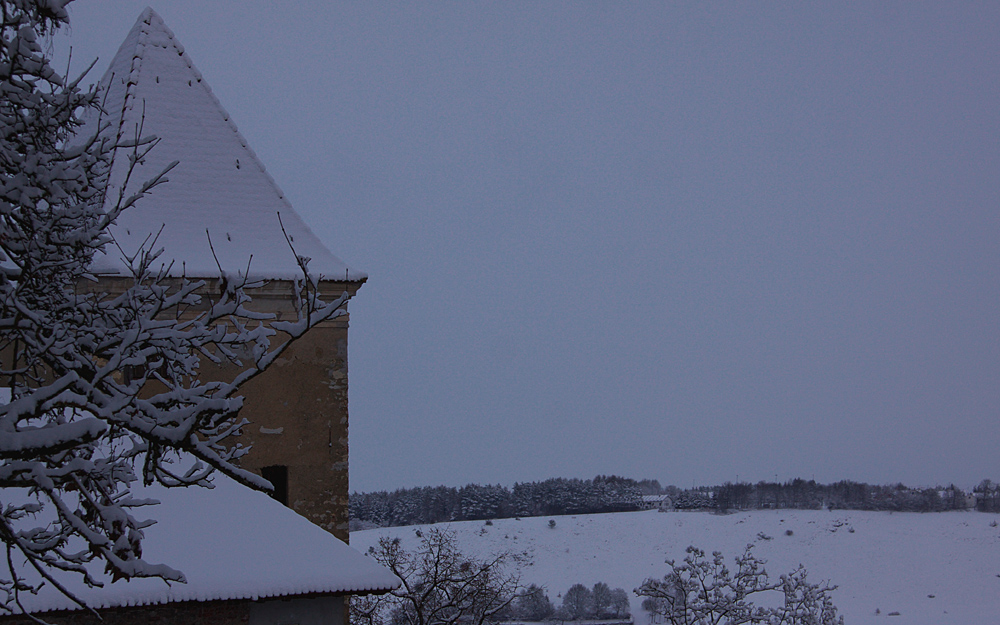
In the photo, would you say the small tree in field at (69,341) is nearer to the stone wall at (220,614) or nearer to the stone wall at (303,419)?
the stone wall at (220,614)

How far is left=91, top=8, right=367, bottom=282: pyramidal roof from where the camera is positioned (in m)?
10.7

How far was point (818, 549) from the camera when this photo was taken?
200ft

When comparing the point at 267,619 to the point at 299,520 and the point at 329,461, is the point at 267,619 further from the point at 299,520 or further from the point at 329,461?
the point at 329,461

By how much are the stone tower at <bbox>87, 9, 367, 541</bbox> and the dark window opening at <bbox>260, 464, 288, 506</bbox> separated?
0.01 meters

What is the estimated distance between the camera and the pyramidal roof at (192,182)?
10.7 metres

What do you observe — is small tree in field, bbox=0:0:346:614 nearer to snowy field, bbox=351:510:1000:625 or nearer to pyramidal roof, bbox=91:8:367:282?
pyramidal roof, bbox=91:8:367:282

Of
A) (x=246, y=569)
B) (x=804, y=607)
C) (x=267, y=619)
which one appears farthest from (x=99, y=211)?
(x=804, y=607)

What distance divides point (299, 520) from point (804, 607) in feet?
55.5

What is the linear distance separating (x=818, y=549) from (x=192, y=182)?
58.5m

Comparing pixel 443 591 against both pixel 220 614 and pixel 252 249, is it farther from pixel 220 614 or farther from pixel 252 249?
pixel 220 614

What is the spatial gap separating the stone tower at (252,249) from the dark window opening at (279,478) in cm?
1

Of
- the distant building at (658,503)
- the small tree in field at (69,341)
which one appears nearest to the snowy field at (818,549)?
the distant building at (658,503)

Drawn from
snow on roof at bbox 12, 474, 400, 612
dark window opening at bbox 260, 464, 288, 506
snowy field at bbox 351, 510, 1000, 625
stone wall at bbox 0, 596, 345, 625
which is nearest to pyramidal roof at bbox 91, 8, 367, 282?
dark window opening at bbox 260, 464, 288, 506

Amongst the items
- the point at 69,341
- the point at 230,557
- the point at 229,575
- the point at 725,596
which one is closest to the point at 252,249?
the point at 230,557
